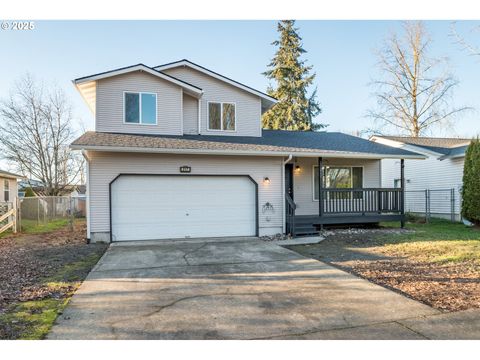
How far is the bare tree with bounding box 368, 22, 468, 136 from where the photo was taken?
23438 millimetres

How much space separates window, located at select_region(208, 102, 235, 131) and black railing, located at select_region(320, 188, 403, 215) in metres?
4.54

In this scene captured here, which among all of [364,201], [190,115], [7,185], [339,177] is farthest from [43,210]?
[364,201]

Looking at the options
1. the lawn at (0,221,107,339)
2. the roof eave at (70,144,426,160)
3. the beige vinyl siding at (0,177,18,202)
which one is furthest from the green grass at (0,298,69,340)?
the beige vinyl siding at (0,177,18,202)

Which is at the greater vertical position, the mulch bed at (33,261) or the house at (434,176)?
the house at (434,176)

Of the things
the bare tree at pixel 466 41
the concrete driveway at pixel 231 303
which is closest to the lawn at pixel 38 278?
the concrete driveway at pixel 231 303

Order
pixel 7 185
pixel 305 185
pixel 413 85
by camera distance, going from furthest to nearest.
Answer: pixel 413 85, pixel 7 185, pixel 305 185

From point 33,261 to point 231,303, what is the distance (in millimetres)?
5384

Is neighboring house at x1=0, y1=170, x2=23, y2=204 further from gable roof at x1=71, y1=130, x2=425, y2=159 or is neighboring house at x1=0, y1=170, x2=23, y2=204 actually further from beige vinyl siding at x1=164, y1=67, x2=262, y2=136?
beige vinyl siding at x1=164, y1=67, x2=262, y2=136

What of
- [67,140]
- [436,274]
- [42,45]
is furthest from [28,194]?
[436,274]

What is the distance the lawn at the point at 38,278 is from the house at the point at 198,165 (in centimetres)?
150

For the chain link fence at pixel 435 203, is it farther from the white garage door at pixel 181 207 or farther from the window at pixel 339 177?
the white garage door at pixel 181 207

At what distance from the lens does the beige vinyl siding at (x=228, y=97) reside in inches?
473

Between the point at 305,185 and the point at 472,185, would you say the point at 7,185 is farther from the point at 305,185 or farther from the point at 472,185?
the point at 472,185

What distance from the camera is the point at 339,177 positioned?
Answer: 1274 centimetres
